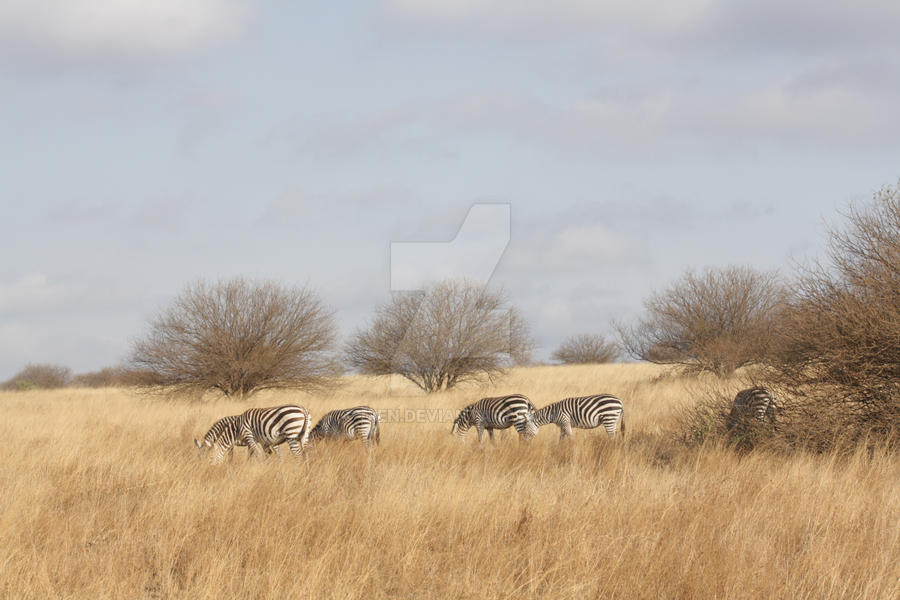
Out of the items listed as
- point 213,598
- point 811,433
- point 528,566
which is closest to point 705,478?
point 811,433

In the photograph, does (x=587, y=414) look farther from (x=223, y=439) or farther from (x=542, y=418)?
(x=223, y=439)

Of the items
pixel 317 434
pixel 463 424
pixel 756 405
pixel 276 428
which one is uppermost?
pixel 756 405

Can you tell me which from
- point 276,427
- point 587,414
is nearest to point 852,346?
point 587,414

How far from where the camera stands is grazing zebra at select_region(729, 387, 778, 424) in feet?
32.3

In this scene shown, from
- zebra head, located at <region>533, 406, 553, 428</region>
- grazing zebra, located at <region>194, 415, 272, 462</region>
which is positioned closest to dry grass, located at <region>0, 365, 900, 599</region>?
grazing zebra, located at <region>194, 415, 272, 462</region>

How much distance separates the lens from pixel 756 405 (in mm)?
10055

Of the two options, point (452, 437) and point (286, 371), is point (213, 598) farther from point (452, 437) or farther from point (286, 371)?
point (286, 371)

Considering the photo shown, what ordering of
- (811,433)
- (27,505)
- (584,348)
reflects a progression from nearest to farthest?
1. (27,505)
2. (811,433)
3. (584,348)

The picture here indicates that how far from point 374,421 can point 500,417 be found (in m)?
2.22

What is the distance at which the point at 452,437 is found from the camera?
12609 mm

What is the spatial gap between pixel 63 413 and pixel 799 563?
17.2 m

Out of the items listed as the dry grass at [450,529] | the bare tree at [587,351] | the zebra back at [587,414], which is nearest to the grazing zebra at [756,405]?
the dry grass at [450,529]

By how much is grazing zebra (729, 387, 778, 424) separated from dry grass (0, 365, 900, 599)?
0.80 meters

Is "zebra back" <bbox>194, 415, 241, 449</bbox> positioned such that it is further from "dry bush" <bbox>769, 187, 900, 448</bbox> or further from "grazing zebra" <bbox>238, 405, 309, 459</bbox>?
"dry bush" <bbox>769, 187, 900, 448</bbox>
